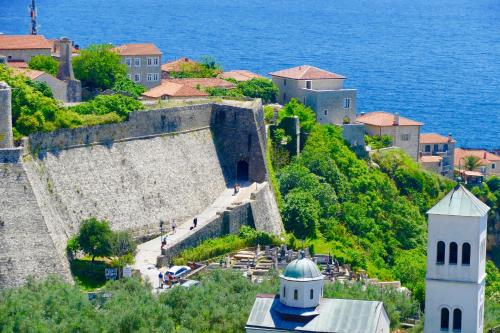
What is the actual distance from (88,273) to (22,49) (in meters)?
28.0

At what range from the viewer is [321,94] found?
270 ft

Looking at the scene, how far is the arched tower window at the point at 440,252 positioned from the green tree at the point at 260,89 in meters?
38.3

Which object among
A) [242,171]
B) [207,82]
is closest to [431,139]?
[207,82]

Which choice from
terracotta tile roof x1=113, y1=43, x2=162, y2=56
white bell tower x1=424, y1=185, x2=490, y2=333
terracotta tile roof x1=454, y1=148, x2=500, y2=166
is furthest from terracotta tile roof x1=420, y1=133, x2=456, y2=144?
white bell tower x1=424, y1=185, x2=490, y2=333

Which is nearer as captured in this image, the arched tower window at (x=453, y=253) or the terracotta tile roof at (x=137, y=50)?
the arched tower window at (x=453, y=253)

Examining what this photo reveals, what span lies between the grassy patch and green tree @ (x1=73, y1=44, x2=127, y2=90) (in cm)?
2251

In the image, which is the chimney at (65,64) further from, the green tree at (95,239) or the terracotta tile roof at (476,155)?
the terracotta tile roof at (476,155)

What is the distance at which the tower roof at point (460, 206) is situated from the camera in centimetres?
4372

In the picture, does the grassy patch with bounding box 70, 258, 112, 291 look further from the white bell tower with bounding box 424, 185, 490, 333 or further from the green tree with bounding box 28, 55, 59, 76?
the green tree with bounding box 28, 55, 59, 76

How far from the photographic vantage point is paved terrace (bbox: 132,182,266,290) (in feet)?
189

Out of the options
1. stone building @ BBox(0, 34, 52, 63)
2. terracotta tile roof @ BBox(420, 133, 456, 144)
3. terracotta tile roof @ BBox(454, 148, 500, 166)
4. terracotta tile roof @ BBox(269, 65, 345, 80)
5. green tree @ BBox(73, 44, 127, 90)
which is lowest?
terracotta tile roof @ BBox(454, 148, 500, 166)

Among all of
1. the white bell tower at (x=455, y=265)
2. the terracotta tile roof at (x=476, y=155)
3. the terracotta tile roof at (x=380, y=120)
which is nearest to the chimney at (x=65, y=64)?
the terracotta tile roof at (x=380, y=120)

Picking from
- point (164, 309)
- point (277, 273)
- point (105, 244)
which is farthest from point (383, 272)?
point (164, 309)

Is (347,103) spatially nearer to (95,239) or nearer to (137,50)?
(137,50)
